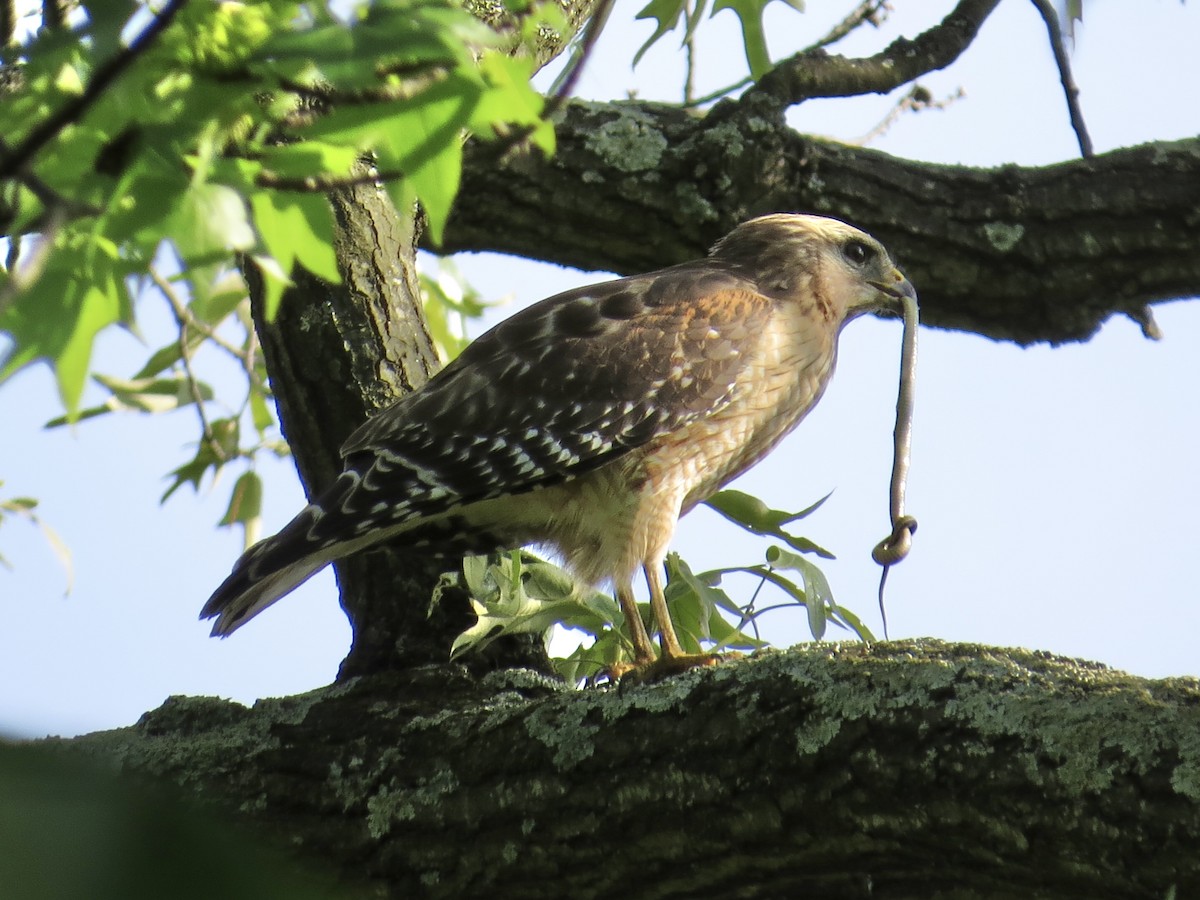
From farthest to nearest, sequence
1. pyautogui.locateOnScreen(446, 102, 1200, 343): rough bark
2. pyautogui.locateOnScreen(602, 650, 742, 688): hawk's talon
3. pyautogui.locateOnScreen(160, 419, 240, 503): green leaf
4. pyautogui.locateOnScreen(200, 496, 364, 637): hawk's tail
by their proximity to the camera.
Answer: pyautogui.locateOnScreen(160, 419, 240, 503): green leaf, pyautogui.locateOnScreen(446, 102, 1200, 343): rough bark, pyautogui.locateOnScreen(602, 650, 742, 688): hawk's talon, pyautogui.locateOnScreen(200, 496, 364, 637): hawk's tail

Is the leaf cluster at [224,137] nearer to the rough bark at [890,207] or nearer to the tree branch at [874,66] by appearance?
the rough bark at [890,207]

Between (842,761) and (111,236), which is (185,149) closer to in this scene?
(111,236)

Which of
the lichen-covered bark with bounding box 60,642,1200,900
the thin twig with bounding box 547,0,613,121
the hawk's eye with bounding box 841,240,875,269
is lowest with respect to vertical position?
the lichen-covered bark with bounding box 60,642,1200,900

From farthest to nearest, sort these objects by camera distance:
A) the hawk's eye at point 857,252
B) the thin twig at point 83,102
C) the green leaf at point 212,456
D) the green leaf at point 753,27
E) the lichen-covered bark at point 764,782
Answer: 1. the green leaf at point 212,456
2. the hawk's eye at point 857,252
3. the green leaf at point 753,27
4. the lichen-covered bark at point 764,782
5. the thin twig at point 83,102

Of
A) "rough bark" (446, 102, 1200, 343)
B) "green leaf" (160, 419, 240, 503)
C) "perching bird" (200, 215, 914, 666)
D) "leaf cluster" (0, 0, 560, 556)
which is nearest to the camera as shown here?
"leaf cluster" (0, 0, 560, 556)

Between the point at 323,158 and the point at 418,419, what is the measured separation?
235cm

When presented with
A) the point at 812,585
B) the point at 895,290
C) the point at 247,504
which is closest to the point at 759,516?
the point at 812,585

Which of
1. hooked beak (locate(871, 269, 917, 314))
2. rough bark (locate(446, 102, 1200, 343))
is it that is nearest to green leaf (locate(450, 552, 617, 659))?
rough bark (locate(446, 102, 1200, 343))

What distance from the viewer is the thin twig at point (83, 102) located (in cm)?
125

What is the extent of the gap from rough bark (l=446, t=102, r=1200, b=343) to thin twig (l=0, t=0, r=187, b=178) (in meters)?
2.88

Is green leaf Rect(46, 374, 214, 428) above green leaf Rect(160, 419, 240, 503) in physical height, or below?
above

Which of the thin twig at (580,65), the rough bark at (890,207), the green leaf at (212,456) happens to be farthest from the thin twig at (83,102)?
the green leaf at (212,456)

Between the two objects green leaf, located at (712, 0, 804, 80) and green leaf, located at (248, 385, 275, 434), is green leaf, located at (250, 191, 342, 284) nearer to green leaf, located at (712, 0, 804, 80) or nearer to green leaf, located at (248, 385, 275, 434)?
green leaf, located at (712, 0, 804, 80)

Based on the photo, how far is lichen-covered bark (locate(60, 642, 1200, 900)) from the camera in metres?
2.44
